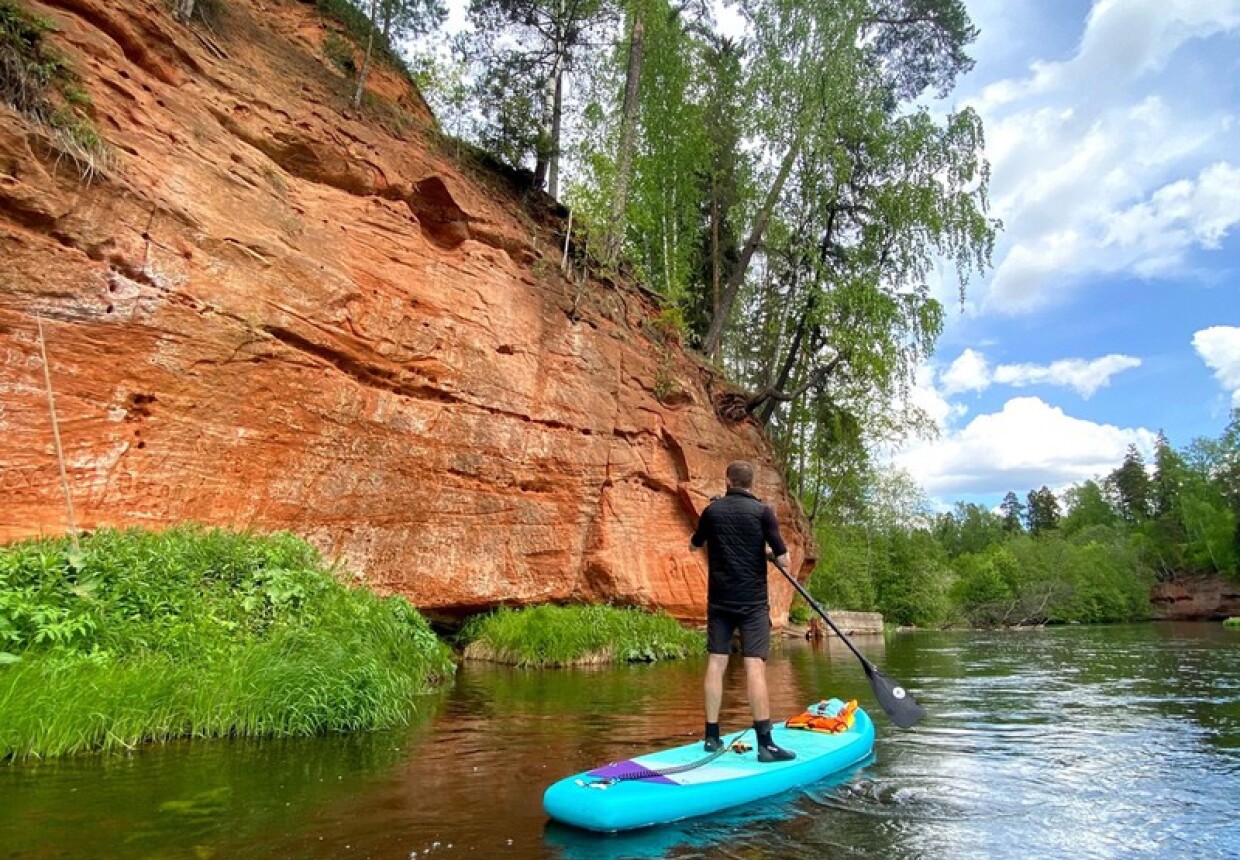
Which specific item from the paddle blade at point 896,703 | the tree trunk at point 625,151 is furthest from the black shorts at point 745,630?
the tree trunk at point 625,151

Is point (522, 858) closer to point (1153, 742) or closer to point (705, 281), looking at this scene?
point (1153, 742)

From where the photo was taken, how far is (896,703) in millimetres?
6875

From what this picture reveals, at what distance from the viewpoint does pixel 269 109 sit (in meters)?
12.8

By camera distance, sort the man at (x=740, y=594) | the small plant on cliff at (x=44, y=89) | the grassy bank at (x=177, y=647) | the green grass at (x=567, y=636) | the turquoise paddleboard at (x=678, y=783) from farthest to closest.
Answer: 1. the green grass at (x=567, y=636)
2. the small plant on cliff at (x=44, y=89)
3. the grassy bank at (x=177, y=647)
4. the man at (x=740, y=594)
5. the turquoise paddleboard at (x=678, y=783)

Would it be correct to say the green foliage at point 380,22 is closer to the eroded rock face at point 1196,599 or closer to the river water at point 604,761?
the river water at point 604,761

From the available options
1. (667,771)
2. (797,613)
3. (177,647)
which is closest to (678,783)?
(667,771)

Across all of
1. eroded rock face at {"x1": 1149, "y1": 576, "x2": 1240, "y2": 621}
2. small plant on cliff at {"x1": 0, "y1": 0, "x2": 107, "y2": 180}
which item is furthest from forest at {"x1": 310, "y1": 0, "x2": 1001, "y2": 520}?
eroded rock face at {"x1": 1149, "y1": 576, "x2": 1240, "y2": 621}

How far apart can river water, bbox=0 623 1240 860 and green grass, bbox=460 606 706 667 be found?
14.6ft

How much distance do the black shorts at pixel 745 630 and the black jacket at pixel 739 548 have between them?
0.06 meters

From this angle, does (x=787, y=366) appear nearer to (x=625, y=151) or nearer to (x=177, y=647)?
(x=625, y=151)

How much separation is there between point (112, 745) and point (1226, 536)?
224 ft

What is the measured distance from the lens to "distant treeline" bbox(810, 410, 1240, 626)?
4009cm

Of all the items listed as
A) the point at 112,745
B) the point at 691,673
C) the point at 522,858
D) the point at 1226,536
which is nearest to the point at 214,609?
the point at 112,745

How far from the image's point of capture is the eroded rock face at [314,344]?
9.11 meters
